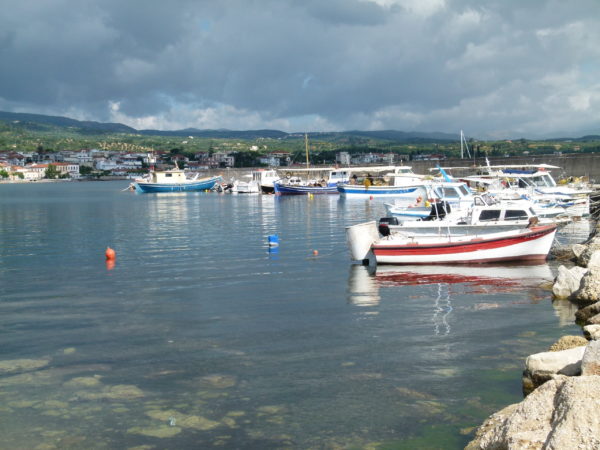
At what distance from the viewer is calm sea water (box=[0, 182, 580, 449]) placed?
9.88m

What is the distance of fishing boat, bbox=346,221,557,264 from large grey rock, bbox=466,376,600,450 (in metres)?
15.5

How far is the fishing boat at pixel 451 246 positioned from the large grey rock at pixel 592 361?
15.0 m

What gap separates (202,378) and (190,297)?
7744mm

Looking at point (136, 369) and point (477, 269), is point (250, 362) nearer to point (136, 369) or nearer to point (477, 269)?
point (136, 369)

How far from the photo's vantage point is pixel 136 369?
12.6 metres

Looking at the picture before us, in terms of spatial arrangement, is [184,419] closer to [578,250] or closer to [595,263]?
[595,263]

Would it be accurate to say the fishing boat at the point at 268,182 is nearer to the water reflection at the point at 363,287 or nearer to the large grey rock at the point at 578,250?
the water reflection at the point at 363,287

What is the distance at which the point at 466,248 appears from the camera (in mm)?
24078

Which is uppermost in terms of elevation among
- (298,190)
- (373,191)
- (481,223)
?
(298,190)

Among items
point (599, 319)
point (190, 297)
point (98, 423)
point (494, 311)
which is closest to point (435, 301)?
point (494, 311)

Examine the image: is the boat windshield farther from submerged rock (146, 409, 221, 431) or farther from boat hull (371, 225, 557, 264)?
submerged rock (146, 409, 221, 431)

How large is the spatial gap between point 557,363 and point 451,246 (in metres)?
13.9

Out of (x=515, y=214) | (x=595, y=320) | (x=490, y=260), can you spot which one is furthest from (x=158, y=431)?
(x=515, y=214)

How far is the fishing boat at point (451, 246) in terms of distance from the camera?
2389cm
